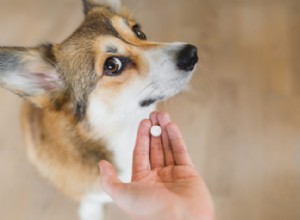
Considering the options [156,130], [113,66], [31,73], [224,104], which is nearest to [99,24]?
[113,66]

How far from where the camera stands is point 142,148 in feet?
3.72

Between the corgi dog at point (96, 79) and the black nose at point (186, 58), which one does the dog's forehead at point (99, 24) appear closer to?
the corgi dog at point (96, 79)

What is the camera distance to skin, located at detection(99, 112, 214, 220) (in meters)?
0.93

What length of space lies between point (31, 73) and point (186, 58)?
17.4 inches

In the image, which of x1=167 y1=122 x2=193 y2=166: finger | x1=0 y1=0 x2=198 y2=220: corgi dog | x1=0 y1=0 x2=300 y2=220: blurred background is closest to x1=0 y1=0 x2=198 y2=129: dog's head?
x1=0 y1=0 x2=198 y2=220: corgi dog

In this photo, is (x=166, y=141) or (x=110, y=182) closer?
(x=110, y=182)

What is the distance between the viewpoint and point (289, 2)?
2268mm

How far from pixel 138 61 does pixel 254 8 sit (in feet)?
4.37

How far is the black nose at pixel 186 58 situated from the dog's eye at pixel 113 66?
172 mm

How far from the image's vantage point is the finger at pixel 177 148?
111 centimetres

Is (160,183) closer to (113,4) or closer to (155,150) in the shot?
(155,150)

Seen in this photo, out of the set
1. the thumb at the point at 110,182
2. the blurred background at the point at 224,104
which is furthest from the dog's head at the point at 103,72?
the blurred background at the point at 224,104

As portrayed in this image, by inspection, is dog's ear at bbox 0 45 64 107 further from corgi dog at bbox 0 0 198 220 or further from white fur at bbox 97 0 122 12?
white fur at bbox 97 0 122 12

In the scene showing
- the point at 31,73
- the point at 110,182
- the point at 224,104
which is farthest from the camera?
the point at 224,104
